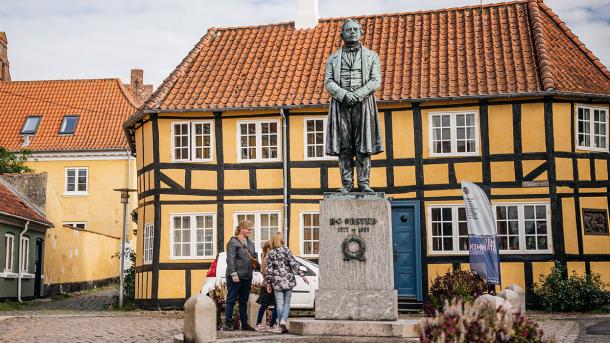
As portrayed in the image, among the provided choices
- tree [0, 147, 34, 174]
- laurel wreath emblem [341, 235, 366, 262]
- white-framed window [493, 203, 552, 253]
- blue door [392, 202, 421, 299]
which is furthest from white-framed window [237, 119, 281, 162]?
tree [0, 147, 34, 174]

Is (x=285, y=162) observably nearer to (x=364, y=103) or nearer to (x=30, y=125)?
(x=364, y=103)

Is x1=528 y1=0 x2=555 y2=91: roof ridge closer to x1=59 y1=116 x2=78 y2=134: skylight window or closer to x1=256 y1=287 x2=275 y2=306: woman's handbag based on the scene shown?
x1=256 y1=287 x2=275 y2=306: woman's handbag

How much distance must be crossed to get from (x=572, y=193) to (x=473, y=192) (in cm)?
323

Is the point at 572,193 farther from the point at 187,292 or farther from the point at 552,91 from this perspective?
the point at 187,292

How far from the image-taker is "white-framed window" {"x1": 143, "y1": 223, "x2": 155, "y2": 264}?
21119 millimetres

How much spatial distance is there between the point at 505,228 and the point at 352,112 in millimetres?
9647

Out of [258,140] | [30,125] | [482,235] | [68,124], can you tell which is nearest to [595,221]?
[482,235]

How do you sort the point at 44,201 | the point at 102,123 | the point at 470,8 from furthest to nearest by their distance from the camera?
the point at 102,123, the point at 44,201, the point at 470,8

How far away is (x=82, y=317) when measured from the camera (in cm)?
1786

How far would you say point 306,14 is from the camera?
79.7ft

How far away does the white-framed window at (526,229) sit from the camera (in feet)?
63.1

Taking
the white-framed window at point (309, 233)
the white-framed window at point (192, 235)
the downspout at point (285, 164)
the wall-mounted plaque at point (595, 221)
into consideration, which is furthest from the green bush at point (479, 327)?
the white-framed window at point (192, 235)

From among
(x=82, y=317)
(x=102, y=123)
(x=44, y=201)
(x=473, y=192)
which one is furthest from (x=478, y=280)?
(x=102, y=123)

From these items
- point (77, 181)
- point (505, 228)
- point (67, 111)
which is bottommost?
point (505, 228)
